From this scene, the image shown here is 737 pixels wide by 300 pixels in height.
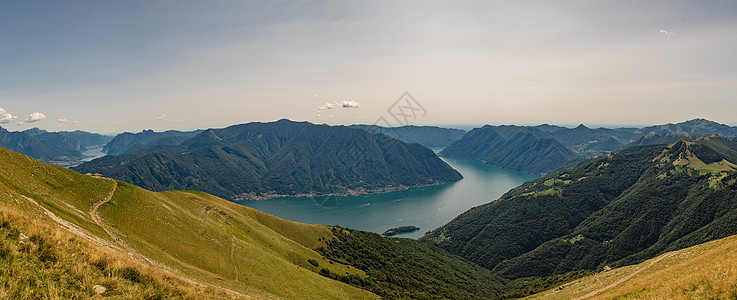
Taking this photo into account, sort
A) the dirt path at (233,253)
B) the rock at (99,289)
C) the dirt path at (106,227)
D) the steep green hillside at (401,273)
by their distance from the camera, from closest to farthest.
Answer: the rock at (99,289) < the dirt path at (106,227) < the dirt path at (233,253) < the steep green hillside at (401,273)

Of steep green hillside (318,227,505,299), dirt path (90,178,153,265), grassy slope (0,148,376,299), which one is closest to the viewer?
dirt path (90,178,153,265)

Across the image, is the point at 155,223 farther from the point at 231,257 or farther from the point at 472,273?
the point at 472,273

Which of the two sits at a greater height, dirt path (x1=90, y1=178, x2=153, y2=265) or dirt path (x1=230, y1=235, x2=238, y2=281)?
dirt path (x1=90, y1=178, x2=153, y2=265)

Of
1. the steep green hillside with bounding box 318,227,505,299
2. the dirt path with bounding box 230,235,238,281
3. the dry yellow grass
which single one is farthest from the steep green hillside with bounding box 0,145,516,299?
the steep green hillside with bounding box 318,227,505,299

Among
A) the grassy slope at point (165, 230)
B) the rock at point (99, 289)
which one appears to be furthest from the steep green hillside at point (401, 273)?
the rock at point (99, 289)

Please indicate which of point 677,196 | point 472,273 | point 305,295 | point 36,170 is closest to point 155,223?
point 36,170

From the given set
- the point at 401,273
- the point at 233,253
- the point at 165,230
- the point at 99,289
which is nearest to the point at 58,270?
the point at 99,289

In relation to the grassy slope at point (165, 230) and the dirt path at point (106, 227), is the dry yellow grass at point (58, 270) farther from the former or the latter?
the dirt path at point (106, 227)

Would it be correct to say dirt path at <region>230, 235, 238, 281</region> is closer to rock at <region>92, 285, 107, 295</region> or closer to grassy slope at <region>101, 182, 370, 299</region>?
grassy slope at <region>101, 182, 370, 299</region>

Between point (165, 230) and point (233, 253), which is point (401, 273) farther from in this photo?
point (165, 230)
